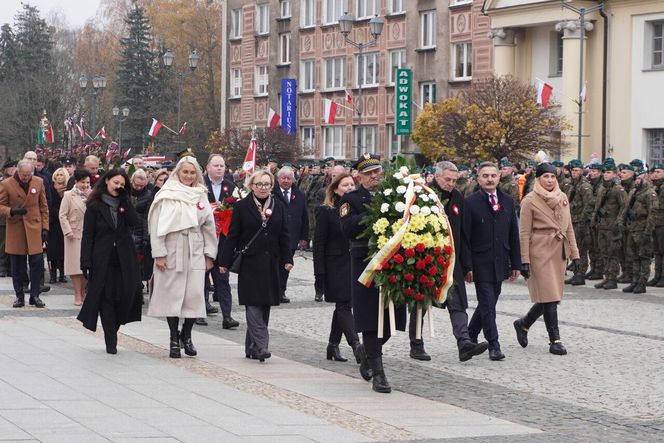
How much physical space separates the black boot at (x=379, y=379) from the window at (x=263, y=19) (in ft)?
179

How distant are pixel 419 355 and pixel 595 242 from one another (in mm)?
10846

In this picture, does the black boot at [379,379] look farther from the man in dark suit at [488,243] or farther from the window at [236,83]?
the window at [236,83]

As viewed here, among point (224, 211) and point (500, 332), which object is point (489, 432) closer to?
point (500, 332)

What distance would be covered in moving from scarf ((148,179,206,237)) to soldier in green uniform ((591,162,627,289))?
1075cm

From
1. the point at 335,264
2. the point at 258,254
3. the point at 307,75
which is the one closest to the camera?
the point at 258,254

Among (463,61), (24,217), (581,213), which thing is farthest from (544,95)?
(24,217)

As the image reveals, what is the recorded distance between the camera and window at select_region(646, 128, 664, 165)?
4262cm

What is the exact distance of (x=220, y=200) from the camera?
1722 centimetres

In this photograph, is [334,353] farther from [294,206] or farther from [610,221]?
[610,221]

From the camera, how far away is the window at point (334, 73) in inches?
2360

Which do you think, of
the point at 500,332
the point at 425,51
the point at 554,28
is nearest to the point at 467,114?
the point at 554,28

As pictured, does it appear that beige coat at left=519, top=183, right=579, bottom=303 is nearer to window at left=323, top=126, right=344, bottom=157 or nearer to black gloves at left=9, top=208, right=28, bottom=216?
black gloves at left=9, top=208, right=28, bottom=216

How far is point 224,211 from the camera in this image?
16766mm

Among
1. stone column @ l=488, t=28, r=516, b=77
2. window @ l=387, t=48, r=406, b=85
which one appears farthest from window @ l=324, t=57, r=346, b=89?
stone column @ l=488, t=28, r=516, b=77
